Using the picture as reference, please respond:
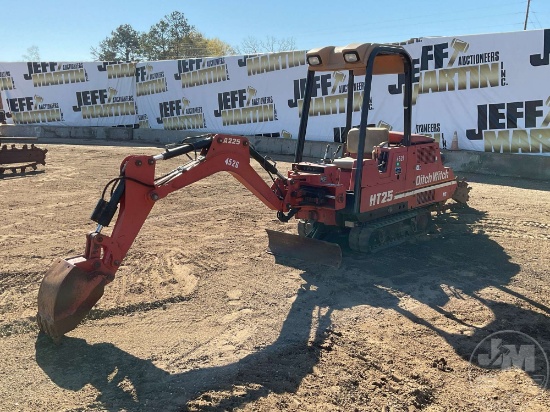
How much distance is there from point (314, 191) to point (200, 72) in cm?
1610

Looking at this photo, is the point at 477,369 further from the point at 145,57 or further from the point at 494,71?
the point at 145,57

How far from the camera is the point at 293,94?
61.1 ft

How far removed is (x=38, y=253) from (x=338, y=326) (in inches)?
181

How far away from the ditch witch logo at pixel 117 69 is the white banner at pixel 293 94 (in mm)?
47

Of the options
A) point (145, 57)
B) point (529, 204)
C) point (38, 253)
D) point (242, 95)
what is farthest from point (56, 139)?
point (145, 57)

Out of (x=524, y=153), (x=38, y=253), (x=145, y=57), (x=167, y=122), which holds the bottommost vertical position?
(x=38, y=253)

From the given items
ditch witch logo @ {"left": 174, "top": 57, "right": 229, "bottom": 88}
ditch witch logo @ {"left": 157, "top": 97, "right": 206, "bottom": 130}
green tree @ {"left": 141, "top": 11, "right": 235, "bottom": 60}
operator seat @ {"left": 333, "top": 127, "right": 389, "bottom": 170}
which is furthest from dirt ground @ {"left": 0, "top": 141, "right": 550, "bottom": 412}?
green tree @ {"left": 141, "top": 11, "right": 235, "bottom": 60}

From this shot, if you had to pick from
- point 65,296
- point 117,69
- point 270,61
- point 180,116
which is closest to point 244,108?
point 270,61

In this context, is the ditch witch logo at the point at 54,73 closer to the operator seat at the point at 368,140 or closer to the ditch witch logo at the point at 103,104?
the ditch witch logo at the point at 103,104

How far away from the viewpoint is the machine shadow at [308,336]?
3.93 m

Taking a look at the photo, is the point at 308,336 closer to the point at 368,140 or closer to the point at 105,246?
the point at 105,246

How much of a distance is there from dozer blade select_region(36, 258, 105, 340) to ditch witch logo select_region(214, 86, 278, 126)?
15.2 m

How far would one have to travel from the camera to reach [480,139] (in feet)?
46.8

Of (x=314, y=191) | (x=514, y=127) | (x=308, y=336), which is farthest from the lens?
(x=514, y=127)
